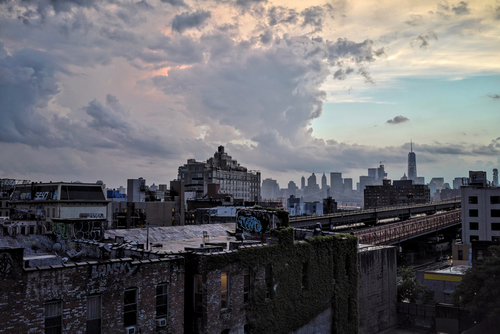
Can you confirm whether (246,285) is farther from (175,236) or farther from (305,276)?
(175,236)

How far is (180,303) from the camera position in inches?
1043

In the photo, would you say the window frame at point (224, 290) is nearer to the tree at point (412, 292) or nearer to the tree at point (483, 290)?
the tree at point (483, 290)

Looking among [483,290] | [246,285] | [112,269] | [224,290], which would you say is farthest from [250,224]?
[483,290]

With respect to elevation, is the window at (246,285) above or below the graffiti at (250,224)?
below

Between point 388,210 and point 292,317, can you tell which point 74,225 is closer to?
point 292,317

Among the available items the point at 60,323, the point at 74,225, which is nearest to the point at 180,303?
the point at 60,323

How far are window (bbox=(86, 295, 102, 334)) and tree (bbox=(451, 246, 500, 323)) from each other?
4080cm

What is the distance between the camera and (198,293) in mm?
27547

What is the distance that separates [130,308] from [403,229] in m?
99.0

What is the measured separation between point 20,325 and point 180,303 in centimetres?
970

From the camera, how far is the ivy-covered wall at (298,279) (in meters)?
30.9

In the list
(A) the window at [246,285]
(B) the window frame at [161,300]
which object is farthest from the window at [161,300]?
(A) the window at [246,285]

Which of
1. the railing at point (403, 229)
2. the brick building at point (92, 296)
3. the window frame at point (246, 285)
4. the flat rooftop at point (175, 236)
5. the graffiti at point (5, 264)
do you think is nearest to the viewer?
the graffiti at point (5, 264)

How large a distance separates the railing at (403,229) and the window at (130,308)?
232ft
